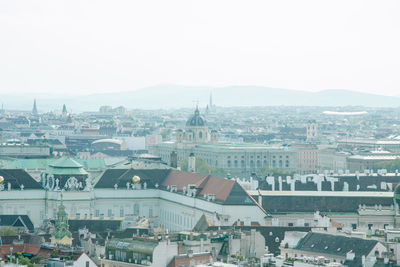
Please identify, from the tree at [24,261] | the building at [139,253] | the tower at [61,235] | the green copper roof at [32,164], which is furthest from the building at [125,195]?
the tree at [24,261]

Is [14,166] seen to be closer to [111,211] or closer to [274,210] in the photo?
[111,211]

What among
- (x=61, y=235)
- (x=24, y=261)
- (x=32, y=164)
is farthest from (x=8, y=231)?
(x=32, y=164)

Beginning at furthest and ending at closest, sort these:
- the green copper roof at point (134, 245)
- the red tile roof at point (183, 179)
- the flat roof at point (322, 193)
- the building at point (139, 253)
Result: the red tile roof at point (183, 179) → the flat roof at point (322, 193) → the green copper roof at point (134, 245) → the building at point (139, 253)

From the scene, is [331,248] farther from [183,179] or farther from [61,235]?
[183,179]

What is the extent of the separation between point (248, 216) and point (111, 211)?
2492 centimetres

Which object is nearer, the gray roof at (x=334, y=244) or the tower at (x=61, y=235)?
the gray roof at (x=334, y=244)

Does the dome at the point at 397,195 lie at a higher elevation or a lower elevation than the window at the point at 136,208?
higher

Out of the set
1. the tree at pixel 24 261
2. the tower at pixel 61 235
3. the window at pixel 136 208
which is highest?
the tree at pixel 24 261

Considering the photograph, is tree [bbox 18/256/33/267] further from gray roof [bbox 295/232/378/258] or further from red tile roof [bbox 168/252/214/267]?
gray roof [bbox 295/232/378/258]

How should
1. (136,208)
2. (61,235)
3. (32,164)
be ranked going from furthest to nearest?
(32,164) < (136,208) < (61,235)

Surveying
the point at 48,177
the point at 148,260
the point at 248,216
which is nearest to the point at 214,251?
the point at 148,260

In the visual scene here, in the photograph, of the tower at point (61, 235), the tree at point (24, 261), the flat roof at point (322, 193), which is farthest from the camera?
the flat roof at point (322, 193)

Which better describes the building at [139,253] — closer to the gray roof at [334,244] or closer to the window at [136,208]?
the gray roof at [334,244]

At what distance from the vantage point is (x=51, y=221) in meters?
110
